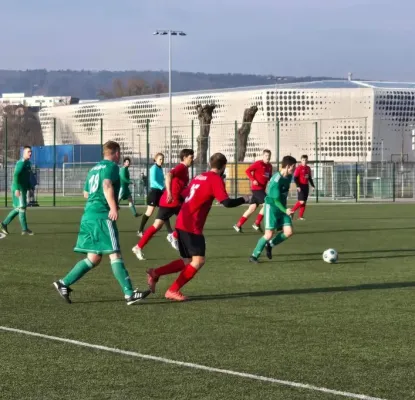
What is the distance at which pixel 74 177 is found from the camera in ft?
200

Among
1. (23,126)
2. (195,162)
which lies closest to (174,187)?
(195,162)

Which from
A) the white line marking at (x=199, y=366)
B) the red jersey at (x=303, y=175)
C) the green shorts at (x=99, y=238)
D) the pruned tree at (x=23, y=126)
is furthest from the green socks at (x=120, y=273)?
the pruned tree at (x=23, y=126)

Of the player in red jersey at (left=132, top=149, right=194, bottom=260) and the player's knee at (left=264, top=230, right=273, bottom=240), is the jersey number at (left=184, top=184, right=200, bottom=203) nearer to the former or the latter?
the player in red jersey at (left=132, top=149, right=194, bottom=260)

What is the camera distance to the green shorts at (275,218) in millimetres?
15977

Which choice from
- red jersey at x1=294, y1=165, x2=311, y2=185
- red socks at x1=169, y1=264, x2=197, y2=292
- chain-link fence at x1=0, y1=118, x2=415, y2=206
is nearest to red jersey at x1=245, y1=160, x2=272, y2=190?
red jersey at x1=294, y1=165, x2=311, y2=185

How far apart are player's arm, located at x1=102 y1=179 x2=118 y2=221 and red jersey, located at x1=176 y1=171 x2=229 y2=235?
0.93 m

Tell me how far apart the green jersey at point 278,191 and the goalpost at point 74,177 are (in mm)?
42936

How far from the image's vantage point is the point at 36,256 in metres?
17.6

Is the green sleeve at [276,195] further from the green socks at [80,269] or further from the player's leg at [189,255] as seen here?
the green socks at [80,269]

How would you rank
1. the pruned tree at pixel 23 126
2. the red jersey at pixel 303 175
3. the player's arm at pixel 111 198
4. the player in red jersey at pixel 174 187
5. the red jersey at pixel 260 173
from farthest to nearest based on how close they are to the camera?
the pruned tree at pixel 23 126, the red jersey at pixel 303 175, the red jersey at pixel 260 173, the player in red jersey at pixel 174 187, the player's arm at pixel 111 198

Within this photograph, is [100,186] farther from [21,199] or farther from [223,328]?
[21,199]

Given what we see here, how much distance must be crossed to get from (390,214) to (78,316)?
2604cm

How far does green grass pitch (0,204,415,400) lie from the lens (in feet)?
23.2

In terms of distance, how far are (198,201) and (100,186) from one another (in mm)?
1105
